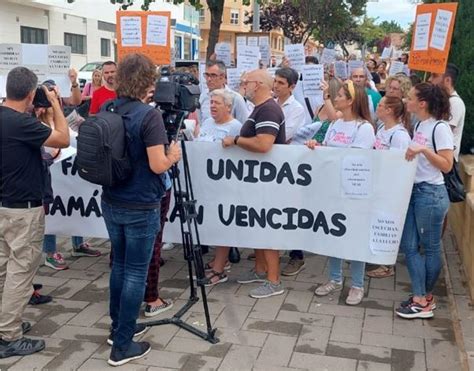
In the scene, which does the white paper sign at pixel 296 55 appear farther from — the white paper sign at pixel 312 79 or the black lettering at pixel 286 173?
the black lettering at pixel 286 173

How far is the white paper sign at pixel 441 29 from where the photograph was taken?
5.99m

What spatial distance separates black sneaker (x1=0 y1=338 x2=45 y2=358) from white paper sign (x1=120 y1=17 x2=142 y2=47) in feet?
14.4

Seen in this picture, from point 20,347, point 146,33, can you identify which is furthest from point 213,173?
point 146,33

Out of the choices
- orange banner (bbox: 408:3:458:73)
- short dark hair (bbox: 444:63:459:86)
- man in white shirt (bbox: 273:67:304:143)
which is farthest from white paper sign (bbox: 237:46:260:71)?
short dark hair (bbox: 444:63:459:86)

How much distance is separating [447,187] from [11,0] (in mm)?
30637

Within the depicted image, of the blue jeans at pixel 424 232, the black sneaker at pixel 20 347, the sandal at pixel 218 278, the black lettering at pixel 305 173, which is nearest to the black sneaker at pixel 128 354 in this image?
the black sneaker at pixel 20 347

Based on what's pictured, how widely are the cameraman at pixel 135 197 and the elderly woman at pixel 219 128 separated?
1418 mm

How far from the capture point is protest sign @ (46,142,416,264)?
186 inches

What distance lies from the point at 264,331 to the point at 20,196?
1950 millimetres

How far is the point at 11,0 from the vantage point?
3075cm

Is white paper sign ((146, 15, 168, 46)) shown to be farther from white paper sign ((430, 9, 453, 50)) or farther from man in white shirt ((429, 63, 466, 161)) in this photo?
man in white shirt ((429, 63, 466, 161))

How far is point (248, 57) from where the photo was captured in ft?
25.2

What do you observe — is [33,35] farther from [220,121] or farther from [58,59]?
[220,121]

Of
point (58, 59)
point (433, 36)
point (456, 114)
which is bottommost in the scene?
point (456, 114)
